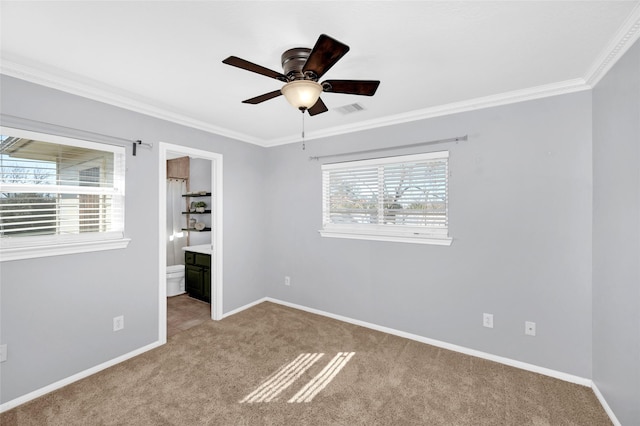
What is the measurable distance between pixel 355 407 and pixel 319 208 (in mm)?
2332

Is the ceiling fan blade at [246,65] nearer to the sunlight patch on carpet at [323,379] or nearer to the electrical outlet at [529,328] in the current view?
the sunlight patch on carpet at [323,379]

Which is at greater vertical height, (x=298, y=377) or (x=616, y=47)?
(x=616, y=47)

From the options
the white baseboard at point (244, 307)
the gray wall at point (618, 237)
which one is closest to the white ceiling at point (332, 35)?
the gray wall at point (618, 237)

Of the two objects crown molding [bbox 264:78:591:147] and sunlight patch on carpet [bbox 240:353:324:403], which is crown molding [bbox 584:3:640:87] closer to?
crown molding [bbox 264:78:591:147]

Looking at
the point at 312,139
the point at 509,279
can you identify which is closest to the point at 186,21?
the point at 312,139

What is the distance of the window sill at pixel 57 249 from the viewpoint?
2.08m

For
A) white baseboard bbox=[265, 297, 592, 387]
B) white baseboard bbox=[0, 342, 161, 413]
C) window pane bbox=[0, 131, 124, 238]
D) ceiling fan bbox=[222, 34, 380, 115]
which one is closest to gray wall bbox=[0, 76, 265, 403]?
white baseboard bbox=[0, 342, 161, 413]

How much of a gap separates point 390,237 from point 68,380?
3.23m

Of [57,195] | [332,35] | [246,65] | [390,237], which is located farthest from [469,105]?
[57,195]

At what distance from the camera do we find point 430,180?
304cm

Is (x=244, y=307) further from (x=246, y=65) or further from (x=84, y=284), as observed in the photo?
(x=246, y=65)

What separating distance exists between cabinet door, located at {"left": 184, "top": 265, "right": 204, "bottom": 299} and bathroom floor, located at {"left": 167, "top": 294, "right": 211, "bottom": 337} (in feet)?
0.35

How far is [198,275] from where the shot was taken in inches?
174

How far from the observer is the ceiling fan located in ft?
4.53
